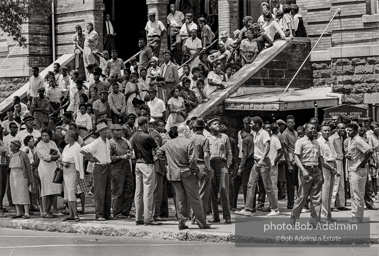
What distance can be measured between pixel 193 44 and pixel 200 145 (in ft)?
35.4

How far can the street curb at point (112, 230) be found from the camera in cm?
1650

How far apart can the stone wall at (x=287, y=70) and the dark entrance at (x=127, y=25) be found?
8.52 metres

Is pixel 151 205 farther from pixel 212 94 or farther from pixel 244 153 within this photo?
pixel 212 94

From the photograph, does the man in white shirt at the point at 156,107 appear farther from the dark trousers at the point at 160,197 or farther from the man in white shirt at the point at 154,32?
the man in white shirt at the point at 154,32

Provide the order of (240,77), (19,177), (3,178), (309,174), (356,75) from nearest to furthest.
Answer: (309,174), (19,177), (3,178), (356,75), (240,77)

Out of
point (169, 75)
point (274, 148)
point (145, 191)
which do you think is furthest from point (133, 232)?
point (169, 75)

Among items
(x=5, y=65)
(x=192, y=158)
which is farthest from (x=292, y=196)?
(x=5, y=65)

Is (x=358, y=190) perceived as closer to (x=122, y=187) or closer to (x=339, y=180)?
(x=339, y=180)

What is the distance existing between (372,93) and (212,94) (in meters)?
4.19

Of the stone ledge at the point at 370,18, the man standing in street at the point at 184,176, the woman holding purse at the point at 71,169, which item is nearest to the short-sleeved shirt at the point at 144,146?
the man standing in street at the point at 184,176

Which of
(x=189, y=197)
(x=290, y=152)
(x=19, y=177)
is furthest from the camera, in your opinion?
(x=290, y=152)

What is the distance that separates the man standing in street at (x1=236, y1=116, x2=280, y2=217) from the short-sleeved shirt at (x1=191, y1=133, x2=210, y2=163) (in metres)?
2.24

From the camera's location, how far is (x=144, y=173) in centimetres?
1823

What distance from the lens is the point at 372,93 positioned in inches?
987
